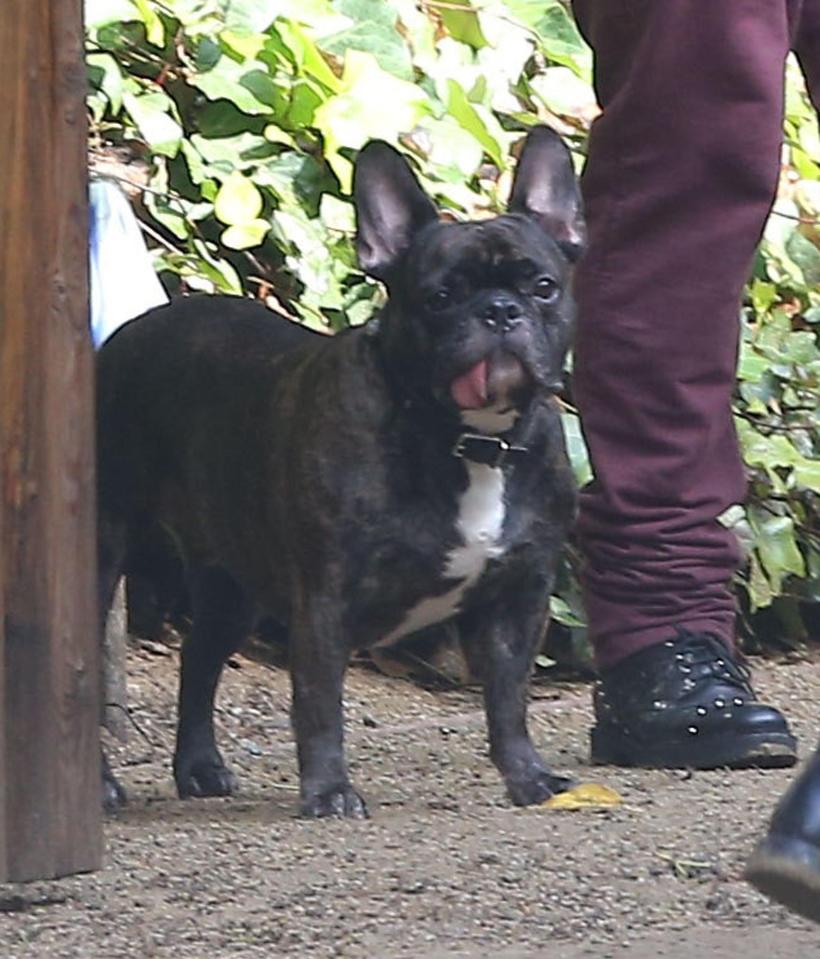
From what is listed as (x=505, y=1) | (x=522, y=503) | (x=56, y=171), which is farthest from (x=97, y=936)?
(x=505, y=1)

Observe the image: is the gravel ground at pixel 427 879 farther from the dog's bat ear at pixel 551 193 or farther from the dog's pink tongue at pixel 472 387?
the dog's bat ear at pixel 551 193

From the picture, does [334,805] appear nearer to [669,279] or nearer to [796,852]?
[669,279]

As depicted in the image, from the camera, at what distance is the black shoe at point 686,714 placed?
154 inches

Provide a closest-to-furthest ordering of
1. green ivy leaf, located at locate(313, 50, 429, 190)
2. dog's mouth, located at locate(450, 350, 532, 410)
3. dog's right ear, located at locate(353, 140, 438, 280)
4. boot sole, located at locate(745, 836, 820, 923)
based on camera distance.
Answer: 1. boot sole, located at locate(745, 836, 820, 923)
2. dog's mouth, located at locate(450, 350, 532, 410)
3. dog's right ear, located at locate(353, 140, 438, 280)
4. green ivy leaf, located at locate(313, 50, 429, 190)

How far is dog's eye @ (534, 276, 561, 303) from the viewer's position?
370 cm

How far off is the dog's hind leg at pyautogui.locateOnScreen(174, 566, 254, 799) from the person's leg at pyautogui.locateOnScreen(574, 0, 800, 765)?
0.64 meters

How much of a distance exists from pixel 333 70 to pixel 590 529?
1.98 metres

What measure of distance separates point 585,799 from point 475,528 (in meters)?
0.44

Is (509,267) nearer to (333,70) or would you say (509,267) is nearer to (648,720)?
(648,720)

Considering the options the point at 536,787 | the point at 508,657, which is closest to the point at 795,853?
the point at 536,787

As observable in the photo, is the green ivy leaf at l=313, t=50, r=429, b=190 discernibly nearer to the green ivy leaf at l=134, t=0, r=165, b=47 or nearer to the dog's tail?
the green ivy leaf at l=134, t=0, r=165, b=47

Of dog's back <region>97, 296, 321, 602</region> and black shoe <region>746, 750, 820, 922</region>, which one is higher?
dog's back <region>97, 296, 321, 602</region>

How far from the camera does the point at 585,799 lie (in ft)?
12.0

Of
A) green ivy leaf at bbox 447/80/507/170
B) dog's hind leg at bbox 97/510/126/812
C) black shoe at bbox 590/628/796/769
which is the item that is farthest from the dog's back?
green ivy leaf at bbox 447/80/507/170
